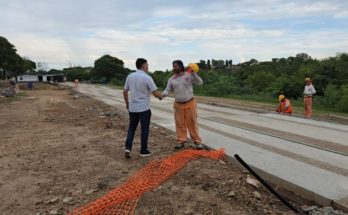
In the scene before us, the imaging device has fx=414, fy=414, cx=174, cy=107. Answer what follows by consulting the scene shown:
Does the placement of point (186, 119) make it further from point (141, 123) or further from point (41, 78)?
point (41, 78)

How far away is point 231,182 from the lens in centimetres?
646

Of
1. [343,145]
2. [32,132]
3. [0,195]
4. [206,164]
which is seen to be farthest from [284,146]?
[32,132]

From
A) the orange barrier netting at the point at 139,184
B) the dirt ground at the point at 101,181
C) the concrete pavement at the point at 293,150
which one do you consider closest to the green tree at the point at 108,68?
the concrete pavement at the point at 293,150

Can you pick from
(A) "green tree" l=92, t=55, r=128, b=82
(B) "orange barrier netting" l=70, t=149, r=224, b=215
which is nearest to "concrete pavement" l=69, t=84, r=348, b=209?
(B) "orange barrier netting" l=70, t=149, r=224, b=215

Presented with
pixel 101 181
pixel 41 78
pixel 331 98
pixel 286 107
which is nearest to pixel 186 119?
pixel 101 181

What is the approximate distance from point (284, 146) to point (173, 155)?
2.91 metres

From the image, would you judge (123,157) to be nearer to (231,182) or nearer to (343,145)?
(231,182)

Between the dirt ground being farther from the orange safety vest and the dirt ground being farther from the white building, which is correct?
the white building

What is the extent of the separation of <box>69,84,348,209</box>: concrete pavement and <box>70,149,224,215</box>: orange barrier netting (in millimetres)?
1149

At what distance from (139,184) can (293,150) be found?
423 cm

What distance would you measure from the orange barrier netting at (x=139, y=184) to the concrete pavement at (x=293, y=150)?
1.15 meters

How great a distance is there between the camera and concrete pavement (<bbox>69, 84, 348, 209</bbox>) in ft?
21.0

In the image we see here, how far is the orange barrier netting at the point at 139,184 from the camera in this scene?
5430mm

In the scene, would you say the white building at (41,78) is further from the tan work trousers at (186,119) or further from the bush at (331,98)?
the tan work trousers at (186,119)
